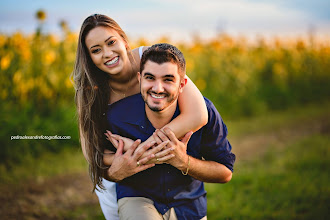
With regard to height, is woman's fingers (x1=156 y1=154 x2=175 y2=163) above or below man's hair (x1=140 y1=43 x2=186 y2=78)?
below

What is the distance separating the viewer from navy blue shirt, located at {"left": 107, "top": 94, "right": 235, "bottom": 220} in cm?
243

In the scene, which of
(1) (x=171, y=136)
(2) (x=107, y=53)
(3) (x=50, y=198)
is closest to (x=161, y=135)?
(1) (x=171, y=136)

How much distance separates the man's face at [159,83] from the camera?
7.12 ft

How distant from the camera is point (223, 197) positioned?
4.12 metres

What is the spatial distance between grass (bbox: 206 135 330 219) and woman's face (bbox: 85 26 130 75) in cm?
196

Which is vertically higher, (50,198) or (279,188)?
(50,198)

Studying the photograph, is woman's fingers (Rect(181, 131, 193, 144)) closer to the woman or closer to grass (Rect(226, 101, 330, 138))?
the woman

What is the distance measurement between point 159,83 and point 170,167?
25.0 inches

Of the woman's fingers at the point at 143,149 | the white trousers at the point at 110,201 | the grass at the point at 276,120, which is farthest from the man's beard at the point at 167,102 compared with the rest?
the grass at the point at 276,120

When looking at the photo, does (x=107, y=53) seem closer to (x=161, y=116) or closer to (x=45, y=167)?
(x=161, y=116)

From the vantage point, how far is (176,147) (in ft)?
7.40

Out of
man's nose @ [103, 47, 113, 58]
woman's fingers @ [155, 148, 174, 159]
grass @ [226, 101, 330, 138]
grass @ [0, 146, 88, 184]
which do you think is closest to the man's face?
woman's fingers @ [155, 148, 174, 159]

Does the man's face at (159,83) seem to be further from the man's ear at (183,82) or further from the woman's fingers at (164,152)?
the woman's fingers at (164,152)

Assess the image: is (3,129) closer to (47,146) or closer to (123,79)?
(47,146)
